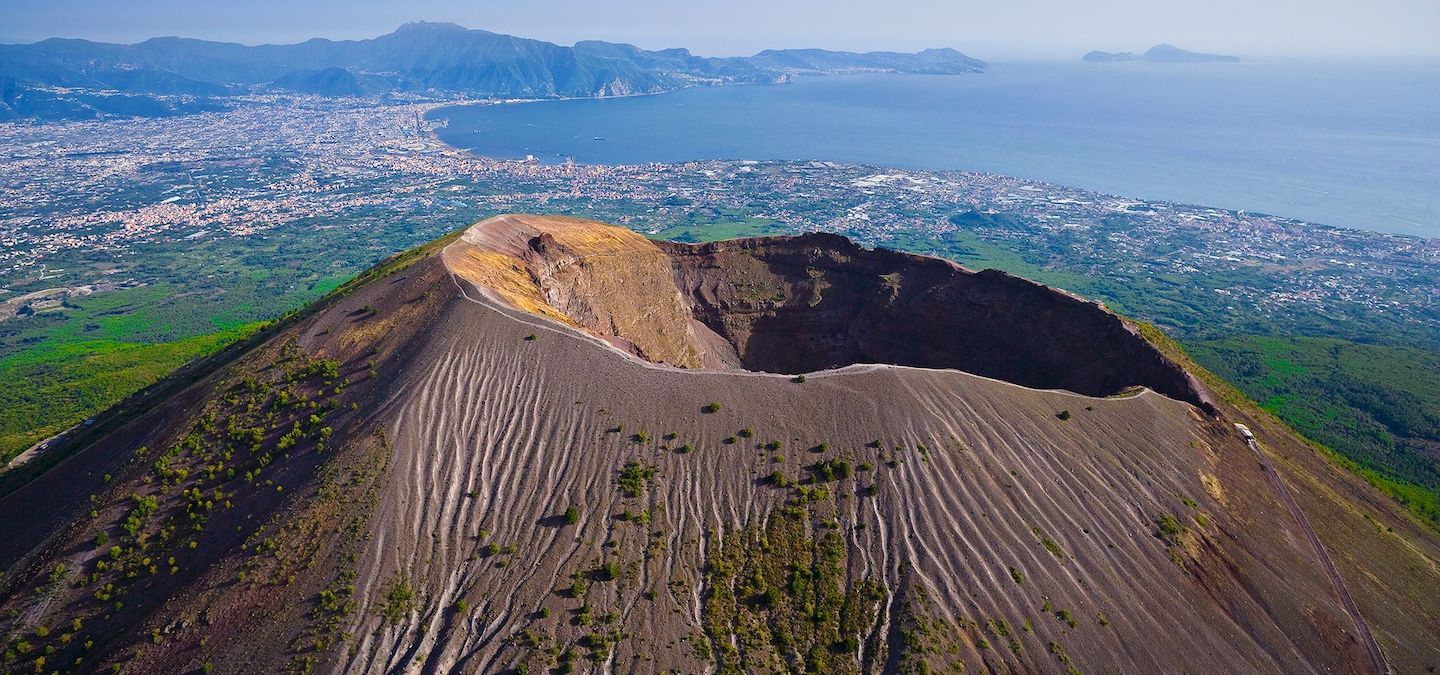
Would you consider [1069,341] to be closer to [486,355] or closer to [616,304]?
[616,304]

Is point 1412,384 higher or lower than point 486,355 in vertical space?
lower

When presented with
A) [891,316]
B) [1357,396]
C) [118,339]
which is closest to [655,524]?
[891,316]

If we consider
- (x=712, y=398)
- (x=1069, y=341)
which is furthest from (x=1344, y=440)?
(x=712, y=398)

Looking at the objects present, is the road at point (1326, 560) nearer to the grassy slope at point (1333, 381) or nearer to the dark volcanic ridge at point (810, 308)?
the dark volcanic ridge at point (810, 308)

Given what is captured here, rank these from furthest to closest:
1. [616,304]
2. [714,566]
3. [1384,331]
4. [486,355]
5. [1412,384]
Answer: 1. [1384,331]
2. [1412,384]
3. [616,304]
4. [486,355]
5. [714,566]

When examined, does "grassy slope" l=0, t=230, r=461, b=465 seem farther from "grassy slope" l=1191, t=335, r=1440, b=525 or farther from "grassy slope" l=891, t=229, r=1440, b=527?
"grassy slope" l=891, t=229, r=1440, b=527

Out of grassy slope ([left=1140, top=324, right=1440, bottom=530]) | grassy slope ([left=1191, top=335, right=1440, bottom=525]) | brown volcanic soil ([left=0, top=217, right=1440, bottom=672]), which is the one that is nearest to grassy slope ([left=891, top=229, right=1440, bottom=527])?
grassy slope ([left=1191, top=335, right=1440, bottom=525])
